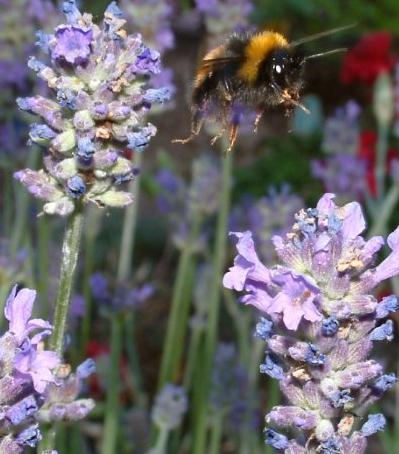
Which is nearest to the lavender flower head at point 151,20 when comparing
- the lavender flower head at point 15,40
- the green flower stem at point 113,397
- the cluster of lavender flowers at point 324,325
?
the lavender flower head at point 15,40

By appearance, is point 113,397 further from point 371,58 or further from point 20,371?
point 371,58

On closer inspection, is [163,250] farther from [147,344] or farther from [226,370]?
[226,370]

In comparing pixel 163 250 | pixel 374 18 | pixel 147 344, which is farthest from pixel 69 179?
pixel 374 18

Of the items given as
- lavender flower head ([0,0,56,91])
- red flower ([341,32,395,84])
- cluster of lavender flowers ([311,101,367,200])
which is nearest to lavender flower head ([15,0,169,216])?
lavender flower head ([0,0,56,91])

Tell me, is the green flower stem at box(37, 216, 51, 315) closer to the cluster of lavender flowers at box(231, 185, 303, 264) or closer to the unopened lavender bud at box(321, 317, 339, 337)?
the cluster of lavender flowers at box(231, 185, 303, 264)

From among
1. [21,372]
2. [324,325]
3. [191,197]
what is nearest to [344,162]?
[191,197]

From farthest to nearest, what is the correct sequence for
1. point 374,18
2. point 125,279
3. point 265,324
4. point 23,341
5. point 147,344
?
point 374,18 < point 147,344 < point 125,279 < point 265,324 < point 23,341

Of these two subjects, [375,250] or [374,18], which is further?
[374,18]
